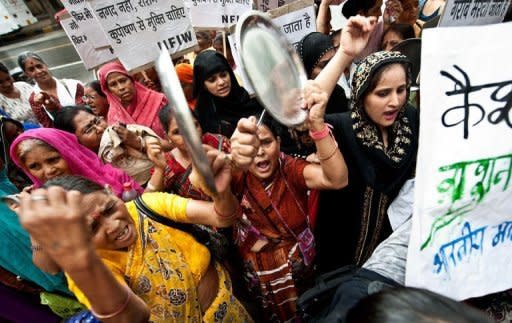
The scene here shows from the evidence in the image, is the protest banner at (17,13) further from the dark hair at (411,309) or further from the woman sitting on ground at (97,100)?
the dark hair at (411,309)

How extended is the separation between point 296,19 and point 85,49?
2.02m

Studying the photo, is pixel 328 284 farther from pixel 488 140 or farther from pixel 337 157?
pixel 488 140

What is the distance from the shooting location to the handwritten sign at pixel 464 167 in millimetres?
893

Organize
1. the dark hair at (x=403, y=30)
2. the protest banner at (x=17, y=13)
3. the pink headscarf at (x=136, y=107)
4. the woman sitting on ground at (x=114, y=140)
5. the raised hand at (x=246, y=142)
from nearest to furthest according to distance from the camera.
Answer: the raised hand at (x=246, y=142) < the woman sitting on ground at (x=114, y=140) < the dark hair at (x=403, y=30) < the pink headscarf at (x=136, y=107) < the protest banner at (x=17, y=13)

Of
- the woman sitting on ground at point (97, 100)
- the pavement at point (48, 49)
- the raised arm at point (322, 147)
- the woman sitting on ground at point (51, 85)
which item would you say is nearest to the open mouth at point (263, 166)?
the raised arm at point (322, 147)

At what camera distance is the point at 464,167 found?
0.94 metres

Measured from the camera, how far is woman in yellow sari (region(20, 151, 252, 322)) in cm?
91

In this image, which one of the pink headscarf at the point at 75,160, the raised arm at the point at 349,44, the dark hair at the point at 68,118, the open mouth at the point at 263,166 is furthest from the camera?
the dark hair at the point at 68,118

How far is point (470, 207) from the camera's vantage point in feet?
3.20

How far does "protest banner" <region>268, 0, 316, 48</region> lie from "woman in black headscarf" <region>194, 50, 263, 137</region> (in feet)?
1.96

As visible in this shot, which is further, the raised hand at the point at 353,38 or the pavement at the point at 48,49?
the pavement at the point at 48,49

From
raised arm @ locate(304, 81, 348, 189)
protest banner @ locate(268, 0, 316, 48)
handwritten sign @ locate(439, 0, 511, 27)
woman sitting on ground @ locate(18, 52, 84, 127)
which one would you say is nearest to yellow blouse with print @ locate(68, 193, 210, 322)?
raised arm @ locate(304, 81, 348, 189)

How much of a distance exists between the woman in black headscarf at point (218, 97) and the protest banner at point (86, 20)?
3.36 ft

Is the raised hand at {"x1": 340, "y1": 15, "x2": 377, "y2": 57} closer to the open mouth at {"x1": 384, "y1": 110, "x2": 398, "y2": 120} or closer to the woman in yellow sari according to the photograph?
the open mouth at {"x1": 384, "y1": 110, "x2": 398, "y2": 120}
